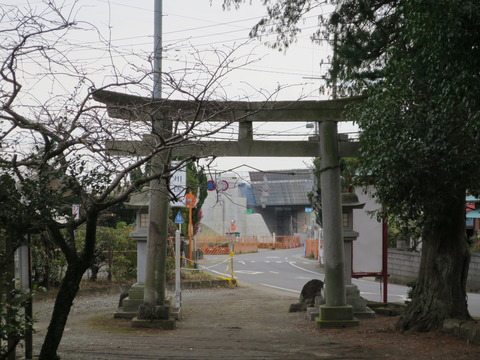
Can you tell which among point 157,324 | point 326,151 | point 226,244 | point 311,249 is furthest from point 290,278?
point 226,244

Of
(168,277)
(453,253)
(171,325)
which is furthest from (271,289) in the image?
(453,253)

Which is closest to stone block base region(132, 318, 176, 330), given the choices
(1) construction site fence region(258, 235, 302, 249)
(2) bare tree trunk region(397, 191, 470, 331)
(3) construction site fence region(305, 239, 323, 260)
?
(2) bare tree trunk region(397, 191, 470, 331)

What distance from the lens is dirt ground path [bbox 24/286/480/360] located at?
938cm

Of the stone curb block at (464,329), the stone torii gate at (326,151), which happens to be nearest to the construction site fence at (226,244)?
the stone torii gate at (326,151)

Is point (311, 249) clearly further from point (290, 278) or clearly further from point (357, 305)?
point (357, 305)

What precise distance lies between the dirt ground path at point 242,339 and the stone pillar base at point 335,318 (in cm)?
25

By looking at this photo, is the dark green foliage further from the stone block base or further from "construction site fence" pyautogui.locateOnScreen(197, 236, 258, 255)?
"construction site fence" pyautogui.locateOnScreen(197, 236, 258, 255)

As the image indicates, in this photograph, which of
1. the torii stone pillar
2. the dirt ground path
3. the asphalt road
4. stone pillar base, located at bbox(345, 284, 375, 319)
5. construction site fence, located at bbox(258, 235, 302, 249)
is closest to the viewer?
the dirt ground path

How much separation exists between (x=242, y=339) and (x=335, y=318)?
2357 millimetres

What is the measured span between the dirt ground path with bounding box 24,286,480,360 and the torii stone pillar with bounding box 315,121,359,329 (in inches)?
15.0

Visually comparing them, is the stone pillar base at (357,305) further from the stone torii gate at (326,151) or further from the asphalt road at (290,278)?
the asphalt road at (290,278)

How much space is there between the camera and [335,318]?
12789 mm

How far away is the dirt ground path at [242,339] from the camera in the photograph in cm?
938

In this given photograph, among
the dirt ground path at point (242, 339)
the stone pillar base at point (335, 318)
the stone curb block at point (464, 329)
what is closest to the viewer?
the dirt ground path at point (242, 339)
